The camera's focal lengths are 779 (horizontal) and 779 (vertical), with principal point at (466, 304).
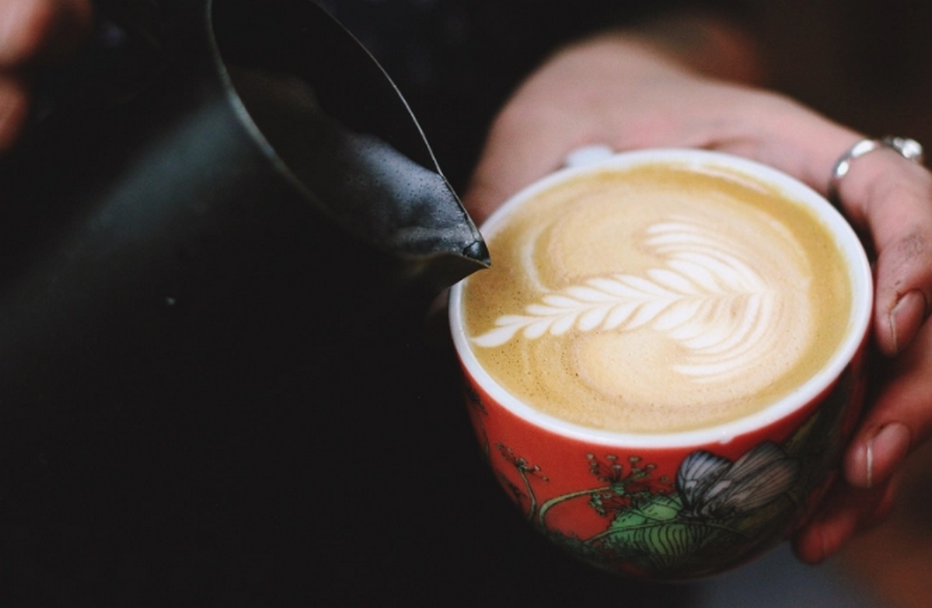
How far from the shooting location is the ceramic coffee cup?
550mm

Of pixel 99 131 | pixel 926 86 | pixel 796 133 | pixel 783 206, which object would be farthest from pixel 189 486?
pixel 926 86

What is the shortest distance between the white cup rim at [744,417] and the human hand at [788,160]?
0.08 feet

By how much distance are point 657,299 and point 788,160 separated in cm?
29

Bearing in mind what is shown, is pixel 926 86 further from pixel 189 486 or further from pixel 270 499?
pixel 189 486

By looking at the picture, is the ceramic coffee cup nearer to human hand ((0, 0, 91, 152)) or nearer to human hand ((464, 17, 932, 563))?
human hand ((464, 17, 932, 563))

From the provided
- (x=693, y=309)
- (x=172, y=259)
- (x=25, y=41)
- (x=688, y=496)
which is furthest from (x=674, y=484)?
(x=25, y=41)

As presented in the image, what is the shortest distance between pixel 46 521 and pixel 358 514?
0.37 meters

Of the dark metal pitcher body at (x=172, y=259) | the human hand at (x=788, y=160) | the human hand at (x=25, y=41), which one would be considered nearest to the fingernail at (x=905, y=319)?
the human hand at (x=788, y=160)

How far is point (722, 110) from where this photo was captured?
89 centimetres

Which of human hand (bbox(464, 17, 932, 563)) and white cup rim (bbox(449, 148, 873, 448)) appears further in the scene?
human hand (bbox(464, 17, 932, 563))

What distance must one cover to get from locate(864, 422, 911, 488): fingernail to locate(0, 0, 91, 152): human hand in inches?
27.6

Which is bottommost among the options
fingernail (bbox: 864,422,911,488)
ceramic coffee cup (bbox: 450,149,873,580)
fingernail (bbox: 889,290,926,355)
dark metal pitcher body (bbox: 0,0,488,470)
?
fingernail (bbox: 864,422,911,488)

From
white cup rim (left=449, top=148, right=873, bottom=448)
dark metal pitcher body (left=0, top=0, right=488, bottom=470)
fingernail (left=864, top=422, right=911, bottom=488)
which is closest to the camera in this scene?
dark metal pitcher body (left=0, top=0, right=488, bottom=470)

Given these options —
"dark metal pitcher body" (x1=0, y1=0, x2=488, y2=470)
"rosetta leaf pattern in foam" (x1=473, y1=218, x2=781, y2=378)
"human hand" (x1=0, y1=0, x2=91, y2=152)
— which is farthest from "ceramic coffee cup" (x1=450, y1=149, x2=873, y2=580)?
"human hand" (x1=0, y1=0, x2=91, y2=152)
